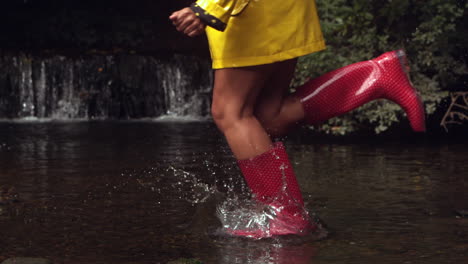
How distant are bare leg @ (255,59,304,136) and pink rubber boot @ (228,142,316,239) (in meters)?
0.20

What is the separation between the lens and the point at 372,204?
5.15 m

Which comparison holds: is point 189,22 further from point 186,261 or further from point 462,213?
point 462,213

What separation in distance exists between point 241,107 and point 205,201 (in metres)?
1.15

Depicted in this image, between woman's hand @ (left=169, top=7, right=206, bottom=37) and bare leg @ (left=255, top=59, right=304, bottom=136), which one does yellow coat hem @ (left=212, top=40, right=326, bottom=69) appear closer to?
bare leg @ (left=255, top=59, right=304, bottom=136)

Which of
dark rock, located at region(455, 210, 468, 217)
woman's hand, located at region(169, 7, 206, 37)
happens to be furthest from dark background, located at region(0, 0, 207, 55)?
woman's hand, located at region(169, 7, 206, 37)

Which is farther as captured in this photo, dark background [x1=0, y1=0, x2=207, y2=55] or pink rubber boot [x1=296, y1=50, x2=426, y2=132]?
dark background [x1=0, y1=0, x2=207, y2=55]

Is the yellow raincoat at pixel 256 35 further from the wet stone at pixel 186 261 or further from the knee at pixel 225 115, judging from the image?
the wet stone at pixel 186 261

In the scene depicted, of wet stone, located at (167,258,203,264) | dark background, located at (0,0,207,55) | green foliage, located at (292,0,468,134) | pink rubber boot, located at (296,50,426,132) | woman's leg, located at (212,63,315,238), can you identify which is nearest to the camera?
wet stone, located at (167,258,203,264)

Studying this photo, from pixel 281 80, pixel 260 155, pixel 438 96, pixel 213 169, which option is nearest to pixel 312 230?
pixel 260 155

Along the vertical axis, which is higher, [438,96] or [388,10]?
[388,10]

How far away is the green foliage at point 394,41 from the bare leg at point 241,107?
4935 millimetres

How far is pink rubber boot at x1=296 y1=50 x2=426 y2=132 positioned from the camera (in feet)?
14.9

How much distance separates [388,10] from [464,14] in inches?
29.0

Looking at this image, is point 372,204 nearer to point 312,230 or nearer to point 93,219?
point 312,230
